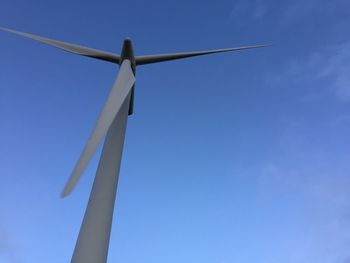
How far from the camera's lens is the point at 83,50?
1155 inches

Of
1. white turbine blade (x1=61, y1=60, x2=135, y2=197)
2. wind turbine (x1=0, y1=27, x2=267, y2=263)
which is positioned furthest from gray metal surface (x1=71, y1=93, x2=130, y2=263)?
white turbine blade (x1=61, y1=60, x2=135, y2=197)

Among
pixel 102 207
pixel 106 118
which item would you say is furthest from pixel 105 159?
pixel 106 118

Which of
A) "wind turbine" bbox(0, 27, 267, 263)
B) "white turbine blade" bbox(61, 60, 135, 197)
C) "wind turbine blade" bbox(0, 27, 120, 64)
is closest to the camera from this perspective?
"white turbine blade" bbox(61, 60, 135, 197)

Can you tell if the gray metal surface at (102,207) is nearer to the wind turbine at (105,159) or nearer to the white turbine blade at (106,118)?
the wind turbine at (105,159)

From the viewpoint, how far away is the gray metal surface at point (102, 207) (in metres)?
21.5

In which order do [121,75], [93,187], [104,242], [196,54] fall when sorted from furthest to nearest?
[196,54] → [121,75] → [93,187] → [104,242]

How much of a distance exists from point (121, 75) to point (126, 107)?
A: 2.43 m

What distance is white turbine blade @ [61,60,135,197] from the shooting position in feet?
46.3

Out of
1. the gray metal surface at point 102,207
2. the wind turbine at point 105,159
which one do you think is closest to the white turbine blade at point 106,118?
the wind turbine at point 105,159

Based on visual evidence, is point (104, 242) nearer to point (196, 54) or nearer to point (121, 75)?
point (121, 75)

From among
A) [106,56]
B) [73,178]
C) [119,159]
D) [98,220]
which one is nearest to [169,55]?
[106,56]

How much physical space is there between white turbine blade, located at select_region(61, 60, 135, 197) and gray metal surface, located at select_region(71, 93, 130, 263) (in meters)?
2.91

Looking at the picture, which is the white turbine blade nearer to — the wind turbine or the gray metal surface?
the wind turbine

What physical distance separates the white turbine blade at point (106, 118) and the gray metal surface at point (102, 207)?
291 centimetres
